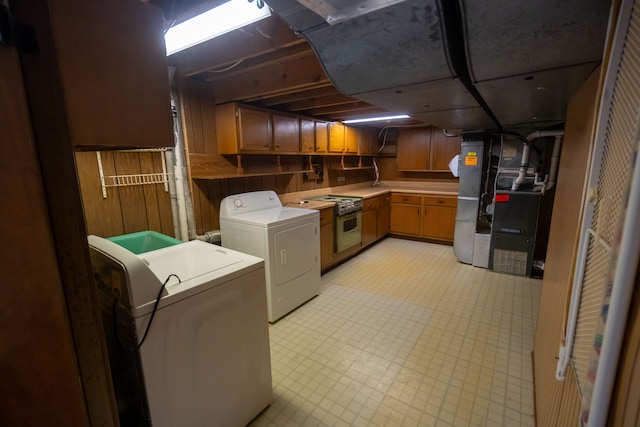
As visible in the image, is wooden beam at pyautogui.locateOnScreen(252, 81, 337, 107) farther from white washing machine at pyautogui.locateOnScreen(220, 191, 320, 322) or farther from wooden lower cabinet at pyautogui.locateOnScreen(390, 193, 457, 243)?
wooden lower cabinet at pyautogui.locateOnScreen(390, 193, 457, 243)

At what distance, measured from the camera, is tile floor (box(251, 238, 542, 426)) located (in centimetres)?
176

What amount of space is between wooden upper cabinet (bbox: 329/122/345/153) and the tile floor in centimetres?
194

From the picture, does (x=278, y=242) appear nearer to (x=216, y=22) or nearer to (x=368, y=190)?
(x=216, y=22)

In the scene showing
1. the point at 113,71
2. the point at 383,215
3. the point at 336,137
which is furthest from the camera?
the point at 383,215

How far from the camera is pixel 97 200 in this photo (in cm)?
221

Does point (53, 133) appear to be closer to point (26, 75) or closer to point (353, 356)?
point (26, 75)

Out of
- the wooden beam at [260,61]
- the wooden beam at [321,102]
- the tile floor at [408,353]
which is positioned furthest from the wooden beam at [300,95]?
the tile floor at [408,353]

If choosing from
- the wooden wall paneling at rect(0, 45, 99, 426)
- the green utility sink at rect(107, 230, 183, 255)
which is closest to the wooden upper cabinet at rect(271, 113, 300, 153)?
the green utility sink at rect(107, 230, 183, 255)

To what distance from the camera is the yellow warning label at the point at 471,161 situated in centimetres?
388

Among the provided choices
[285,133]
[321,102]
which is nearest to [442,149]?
[321,102]

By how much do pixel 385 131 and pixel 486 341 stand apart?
4201mm

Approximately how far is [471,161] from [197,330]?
154 inches

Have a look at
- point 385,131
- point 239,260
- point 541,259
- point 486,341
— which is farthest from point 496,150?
point 239,260

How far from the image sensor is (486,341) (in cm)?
241
